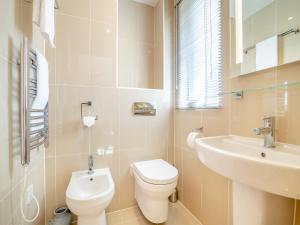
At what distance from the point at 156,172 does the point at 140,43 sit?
1686mm

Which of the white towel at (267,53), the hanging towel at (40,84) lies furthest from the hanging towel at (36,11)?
the white towel at (267,53)

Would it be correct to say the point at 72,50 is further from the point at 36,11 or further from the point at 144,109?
the point at 144,109

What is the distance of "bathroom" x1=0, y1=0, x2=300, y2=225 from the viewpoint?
0.79 metres

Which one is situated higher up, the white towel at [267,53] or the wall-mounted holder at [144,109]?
the white towel at [267,53]

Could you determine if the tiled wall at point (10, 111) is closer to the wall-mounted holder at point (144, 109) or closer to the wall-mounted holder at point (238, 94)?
the wall-mounted holder at point (144, 109)

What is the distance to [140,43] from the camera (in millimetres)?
2121

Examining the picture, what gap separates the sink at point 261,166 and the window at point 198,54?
1.72 ft

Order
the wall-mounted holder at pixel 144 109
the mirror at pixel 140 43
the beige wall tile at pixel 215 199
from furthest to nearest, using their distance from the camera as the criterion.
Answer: the mirror at pixel 140 43 → the wall-mounted holder at pixel 144 109 → the beige wall tile at pixel 215 199

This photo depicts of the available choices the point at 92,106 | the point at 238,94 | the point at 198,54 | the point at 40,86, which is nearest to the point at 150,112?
the point at 92,106

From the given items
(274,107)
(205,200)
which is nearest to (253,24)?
(274,107)

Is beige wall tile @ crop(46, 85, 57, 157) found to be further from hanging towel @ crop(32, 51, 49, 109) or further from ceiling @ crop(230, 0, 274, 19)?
ceiling @ crop(230, 0, 274, 19)

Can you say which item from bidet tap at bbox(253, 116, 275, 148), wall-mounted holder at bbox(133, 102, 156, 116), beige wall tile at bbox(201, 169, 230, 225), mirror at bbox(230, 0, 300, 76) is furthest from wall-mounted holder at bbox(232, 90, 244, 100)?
wall-mounted holder at bbox(133, 102, 156, 116)

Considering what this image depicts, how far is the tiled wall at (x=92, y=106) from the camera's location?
1.48 metres

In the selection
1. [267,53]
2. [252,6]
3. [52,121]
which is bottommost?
[52,121]
